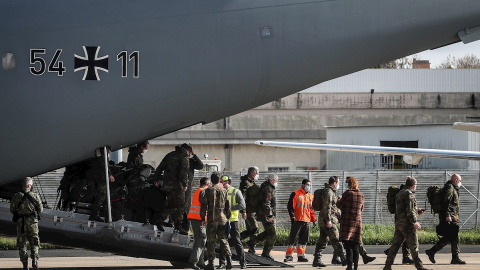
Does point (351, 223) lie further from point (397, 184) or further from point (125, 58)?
point (397, 184)

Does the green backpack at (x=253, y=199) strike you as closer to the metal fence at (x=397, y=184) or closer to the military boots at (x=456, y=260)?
the military boots at (x=456, y=260)

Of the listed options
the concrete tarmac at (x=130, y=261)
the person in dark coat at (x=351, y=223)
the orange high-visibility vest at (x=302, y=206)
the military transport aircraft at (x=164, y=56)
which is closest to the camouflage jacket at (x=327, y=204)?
the concrete tarmac at (x=130, y=261)

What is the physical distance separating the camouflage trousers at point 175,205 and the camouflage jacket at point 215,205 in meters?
1.03

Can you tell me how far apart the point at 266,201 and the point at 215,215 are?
3215 mm

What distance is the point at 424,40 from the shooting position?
48.9ft

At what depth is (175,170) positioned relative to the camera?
673 inches

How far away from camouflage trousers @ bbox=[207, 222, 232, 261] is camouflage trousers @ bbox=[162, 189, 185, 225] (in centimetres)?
94

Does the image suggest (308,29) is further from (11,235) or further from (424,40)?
(11,235)

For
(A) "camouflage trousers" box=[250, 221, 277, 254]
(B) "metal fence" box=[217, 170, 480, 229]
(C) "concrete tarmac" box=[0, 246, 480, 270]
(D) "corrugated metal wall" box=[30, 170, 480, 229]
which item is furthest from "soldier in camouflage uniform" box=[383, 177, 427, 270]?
(B) "metal fence" box=[217, 170, 480, 229]

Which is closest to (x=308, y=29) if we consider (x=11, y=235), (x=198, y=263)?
(x=198, y=263)

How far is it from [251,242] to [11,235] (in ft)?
20.1

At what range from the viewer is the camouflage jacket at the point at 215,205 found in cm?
1802

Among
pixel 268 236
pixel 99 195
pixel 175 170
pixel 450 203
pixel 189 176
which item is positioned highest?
pixel 175 170

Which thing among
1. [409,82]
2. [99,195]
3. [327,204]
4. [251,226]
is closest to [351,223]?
[327,204]
